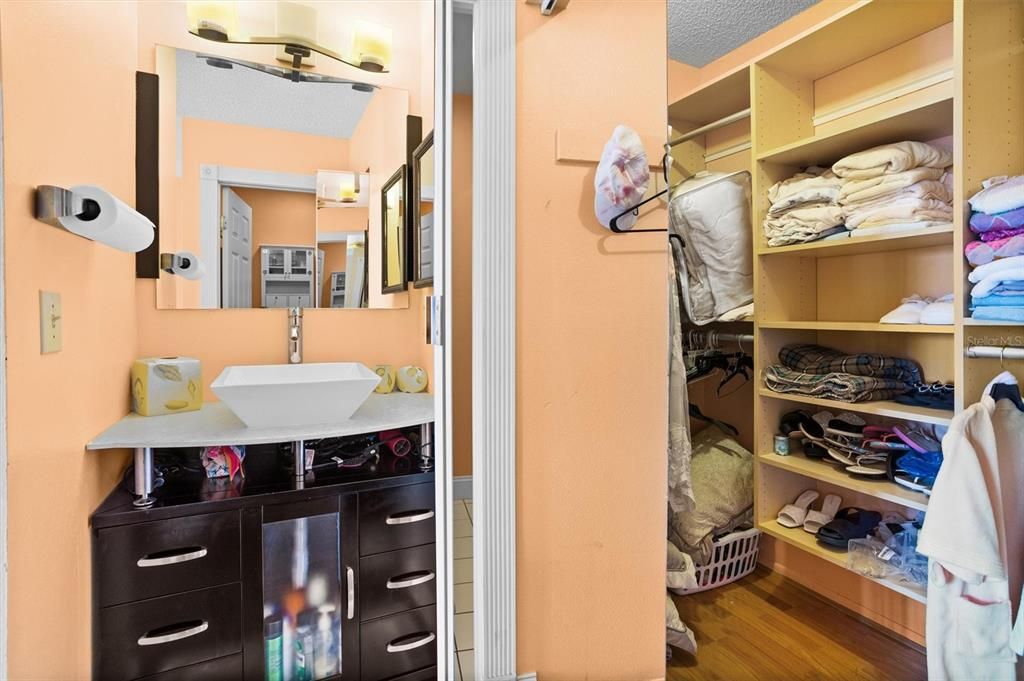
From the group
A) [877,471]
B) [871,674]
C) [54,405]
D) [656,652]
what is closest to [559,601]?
[656,652]

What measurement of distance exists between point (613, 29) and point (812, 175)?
0.61 meters

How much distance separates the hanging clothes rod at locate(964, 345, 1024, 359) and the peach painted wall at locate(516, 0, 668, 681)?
610mm

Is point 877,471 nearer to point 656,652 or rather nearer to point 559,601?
point 656,652

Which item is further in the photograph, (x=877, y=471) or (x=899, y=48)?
(x=877, y=471)

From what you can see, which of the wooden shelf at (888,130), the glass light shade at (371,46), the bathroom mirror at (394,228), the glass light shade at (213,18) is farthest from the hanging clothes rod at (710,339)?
the glass light shade at (213,18)

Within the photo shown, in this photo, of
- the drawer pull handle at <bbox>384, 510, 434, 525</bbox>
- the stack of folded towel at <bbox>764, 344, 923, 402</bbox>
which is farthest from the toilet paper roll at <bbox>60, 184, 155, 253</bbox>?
the stack of folded towel at <bbox>764, 344, 923, 402</bbox>

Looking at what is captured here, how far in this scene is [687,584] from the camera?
1.18m

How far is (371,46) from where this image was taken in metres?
1.96

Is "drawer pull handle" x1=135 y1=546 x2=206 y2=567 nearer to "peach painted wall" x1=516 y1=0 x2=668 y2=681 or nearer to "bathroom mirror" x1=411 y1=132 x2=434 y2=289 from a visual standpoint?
"peach painted wall" x1=516 y1=0 x2=668 y2=681

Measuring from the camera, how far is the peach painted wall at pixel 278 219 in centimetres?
182

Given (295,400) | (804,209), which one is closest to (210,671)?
(295,400)

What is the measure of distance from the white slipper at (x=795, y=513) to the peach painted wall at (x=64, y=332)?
5.18 ft

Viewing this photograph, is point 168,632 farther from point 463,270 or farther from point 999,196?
point 999,196

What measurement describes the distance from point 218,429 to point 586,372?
1055mm
